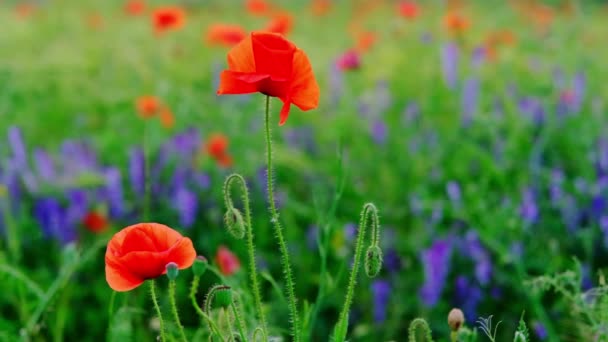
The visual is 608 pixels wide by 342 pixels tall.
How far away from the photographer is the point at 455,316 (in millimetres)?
982

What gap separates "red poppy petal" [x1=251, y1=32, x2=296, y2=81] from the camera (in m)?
0.99

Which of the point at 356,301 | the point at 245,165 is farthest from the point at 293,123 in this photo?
the point at 356,301

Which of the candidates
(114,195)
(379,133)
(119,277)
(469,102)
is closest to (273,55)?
(119,277)

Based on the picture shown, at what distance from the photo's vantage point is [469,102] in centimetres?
343

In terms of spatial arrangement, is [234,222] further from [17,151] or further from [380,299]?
[17,151]

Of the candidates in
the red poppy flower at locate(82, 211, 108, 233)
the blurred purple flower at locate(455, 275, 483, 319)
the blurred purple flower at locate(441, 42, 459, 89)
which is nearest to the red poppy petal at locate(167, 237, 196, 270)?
the blurred purple flower at locate(455, 275, 483, 319)

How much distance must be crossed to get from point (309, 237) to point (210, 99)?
175 centimetres

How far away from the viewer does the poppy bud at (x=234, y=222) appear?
3.53ft

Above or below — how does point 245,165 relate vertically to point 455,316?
below

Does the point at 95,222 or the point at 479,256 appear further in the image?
the point at 95,222

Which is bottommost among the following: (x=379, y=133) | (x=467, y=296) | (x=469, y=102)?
(x=467, y=296)

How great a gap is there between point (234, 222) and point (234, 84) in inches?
8.0

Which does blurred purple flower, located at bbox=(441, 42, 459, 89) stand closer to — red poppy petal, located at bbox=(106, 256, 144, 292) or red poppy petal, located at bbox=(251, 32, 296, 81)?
red poppy petal, located at bbox=(251, 32, 296, 81)

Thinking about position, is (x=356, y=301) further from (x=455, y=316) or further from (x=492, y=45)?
(x=492, y=45)
